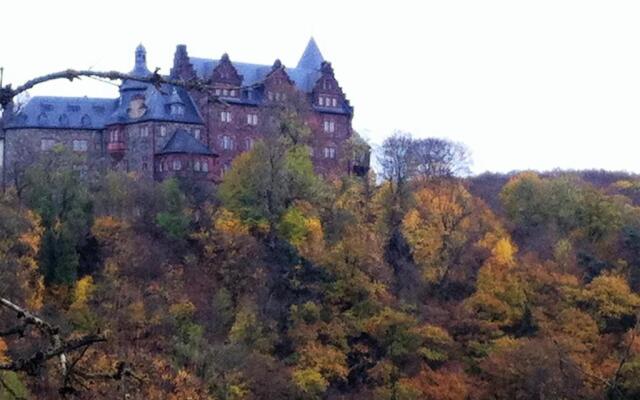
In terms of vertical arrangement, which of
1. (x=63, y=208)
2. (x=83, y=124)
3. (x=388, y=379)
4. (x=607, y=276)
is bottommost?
(x=388, y=379)

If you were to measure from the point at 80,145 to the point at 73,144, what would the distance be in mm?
324

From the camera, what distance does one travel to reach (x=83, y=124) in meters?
42.8

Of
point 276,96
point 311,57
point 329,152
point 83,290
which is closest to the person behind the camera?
point 83,290

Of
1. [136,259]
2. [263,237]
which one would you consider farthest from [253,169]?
[136,259]

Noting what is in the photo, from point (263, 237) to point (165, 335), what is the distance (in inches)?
319

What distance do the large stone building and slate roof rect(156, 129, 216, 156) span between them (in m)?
0.04

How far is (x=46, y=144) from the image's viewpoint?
42.3 m

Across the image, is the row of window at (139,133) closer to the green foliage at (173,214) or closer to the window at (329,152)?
the green foliage at (173,214)

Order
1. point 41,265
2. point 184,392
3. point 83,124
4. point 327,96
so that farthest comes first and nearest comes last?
point 327,96 < point 83,124 < point 41,265 < point 184,392

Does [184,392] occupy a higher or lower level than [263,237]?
lower

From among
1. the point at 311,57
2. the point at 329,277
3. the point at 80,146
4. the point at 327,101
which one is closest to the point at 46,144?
the point at 80,146

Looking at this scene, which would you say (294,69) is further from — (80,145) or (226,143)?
(80,145)

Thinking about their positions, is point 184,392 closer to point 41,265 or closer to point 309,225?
point 41,265

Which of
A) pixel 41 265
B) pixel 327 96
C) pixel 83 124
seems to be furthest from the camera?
pixel 327 96
